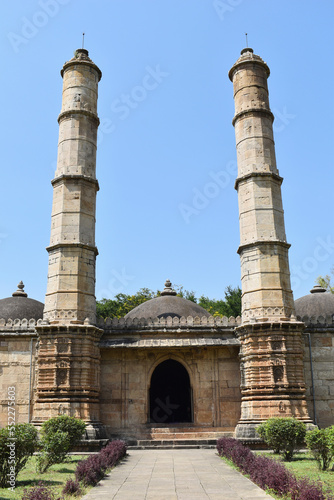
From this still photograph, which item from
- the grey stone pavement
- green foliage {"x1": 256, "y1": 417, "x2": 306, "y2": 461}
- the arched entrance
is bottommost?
the grey stone pavement

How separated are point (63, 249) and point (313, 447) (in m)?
8.58

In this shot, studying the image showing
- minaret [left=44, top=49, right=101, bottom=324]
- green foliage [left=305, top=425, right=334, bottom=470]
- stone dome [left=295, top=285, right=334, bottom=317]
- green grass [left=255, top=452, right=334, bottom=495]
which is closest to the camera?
green grass [left=255, top=452, right=334, bottom=495]

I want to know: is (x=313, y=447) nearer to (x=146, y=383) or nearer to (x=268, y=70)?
(x=146, y=383)

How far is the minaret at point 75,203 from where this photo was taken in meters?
13.7

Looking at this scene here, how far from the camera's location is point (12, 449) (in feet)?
24.2

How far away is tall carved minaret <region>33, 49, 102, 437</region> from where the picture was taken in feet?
42.7

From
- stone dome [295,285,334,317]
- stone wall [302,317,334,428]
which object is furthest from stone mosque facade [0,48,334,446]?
stone dome [295,285,334,317]

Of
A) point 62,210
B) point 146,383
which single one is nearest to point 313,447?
point 146,383

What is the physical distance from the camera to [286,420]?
34.7 feet

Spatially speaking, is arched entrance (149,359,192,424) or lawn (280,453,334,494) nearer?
lawn (280,453,334,494)

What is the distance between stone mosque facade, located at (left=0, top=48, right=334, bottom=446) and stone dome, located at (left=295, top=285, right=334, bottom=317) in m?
3.04

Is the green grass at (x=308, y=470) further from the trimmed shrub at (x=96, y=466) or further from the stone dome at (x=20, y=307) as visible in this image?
the stone dome at (x=20, y=307)

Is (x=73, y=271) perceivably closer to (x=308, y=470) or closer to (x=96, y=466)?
(x=96, y=466)

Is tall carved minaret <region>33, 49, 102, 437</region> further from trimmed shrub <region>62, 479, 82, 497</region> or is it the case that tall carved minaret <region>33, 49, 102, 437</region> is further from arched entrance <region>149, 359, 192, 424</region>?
trimmed shrub <region>62, 479, 82, 497</region>
